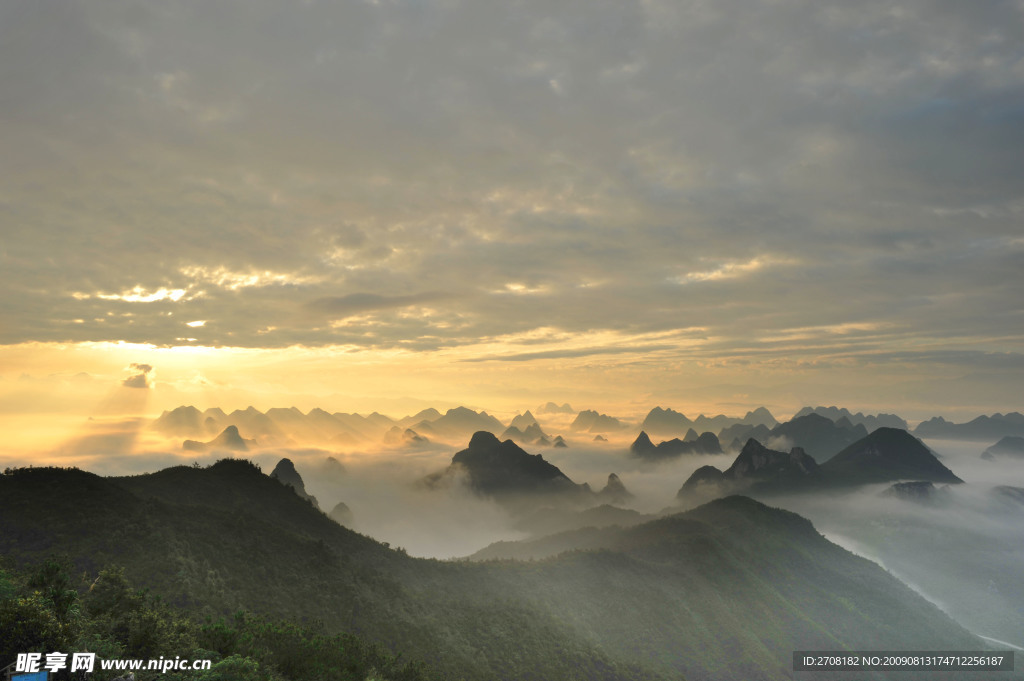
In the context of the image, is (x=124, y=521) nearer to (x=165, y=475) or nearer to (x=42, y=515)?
(x=42, y=515)

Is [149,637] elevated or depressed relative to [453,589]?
elevated

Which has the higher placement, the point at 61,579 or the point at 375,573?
the point at 61,579

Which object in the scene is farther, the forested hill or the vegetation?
the forested hill

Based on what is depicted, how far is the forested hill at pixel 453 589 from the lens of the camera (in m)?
73.8

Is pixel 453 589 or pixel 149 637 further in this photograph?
pixel 453 589

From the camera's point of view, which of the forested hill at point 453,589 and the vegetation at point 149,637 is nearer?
the vegetation at point 149,637

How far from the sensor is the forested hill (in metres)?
73.8

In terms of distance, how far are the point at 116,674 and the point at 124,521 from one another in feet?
168

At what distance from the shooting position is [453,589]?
374 ft

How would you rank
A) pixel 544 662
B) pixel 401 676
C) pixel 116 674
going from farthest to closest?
1. pixel 544 662
2. pixel 401 676
3. pixel 116 674

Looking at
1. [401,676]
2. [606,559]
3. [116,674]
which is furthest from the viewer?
[606,559]

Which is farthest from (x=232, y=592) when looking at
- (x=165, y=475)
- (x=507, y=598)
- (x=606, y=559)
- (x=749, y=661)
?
(x=749, y=661)

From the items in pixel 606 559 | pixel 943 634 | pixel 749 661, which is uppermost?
pixel 606 559

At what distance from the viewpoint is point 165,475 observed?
114 m
